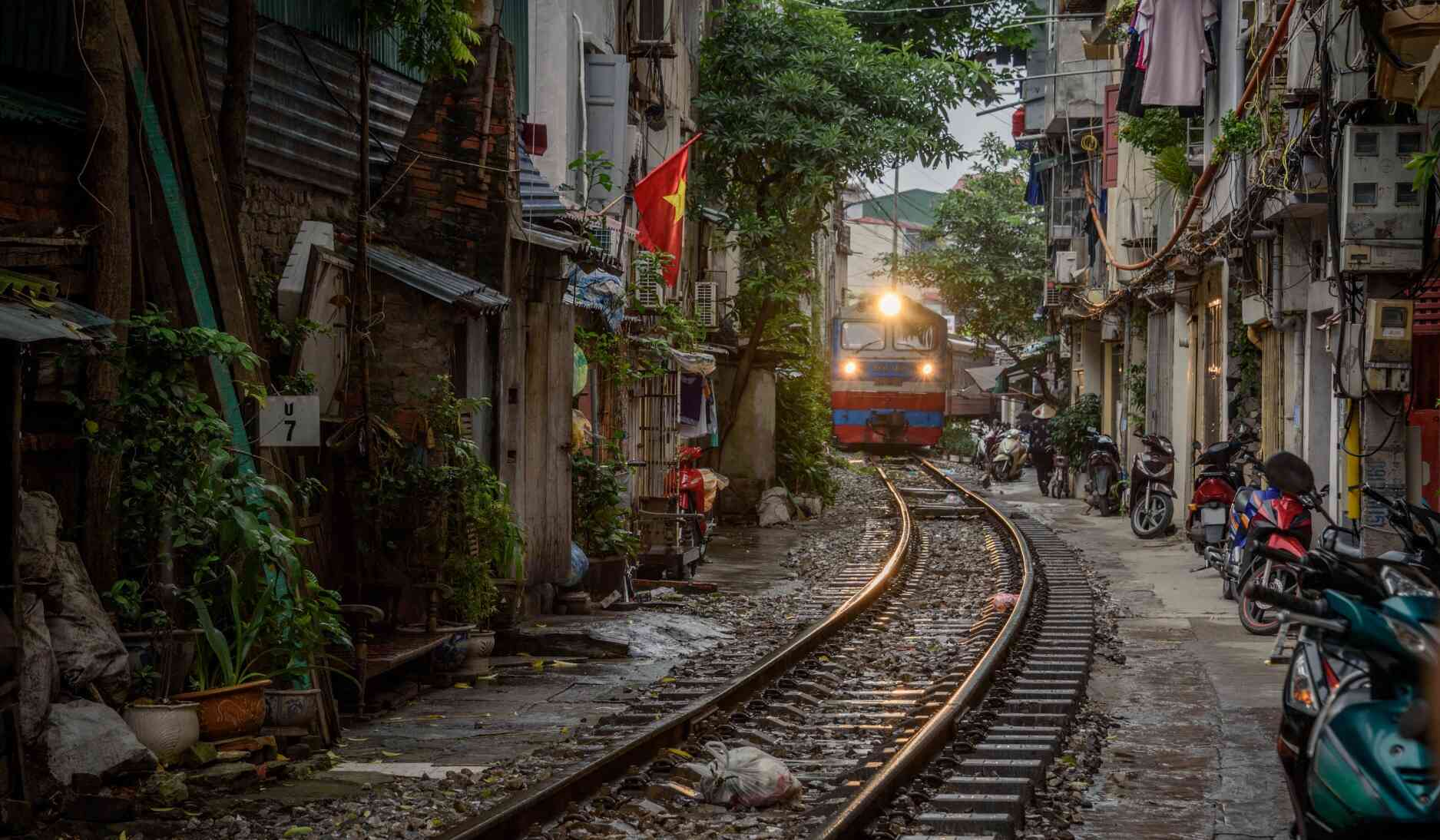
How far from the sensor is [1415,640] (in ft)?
14.1

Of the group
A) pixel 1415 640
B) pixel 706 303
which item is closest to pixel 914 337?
pixel 706 303

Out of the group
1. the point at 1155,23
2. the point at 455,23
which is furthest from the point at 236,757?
the point at 1155,23

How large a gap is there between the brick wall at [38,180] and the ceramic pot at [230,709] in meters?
2.35

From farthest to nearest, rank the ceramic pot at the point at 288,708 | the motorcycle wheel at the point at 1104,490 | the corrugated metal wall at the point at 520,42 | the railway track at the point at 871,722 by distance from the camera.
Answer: the motorcycle wheel at the point at 1104,490 → the corrugated metal wall at the point at 520,42 → the ceramic pot at the point at 288,708 → the railway track at the point at 871,722

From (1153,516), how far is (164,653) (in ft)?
49.1

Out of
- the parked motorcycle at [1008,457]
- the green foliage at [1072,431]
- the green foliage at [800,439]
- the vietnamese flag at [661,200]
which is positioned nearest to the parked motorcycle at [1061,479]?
the green foliage at [1072,431]

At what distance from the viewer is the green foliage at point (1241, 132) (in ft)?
50.6

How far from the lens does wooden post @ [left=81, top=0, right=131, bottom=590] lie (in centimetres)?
751

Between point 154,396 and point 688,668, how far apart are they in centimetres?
442

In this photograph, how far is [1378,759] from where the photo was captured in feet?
14.4

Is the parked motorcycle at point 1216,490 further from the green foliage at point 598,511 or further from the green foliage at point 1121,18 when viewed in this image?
the green foliage at point 1121,18

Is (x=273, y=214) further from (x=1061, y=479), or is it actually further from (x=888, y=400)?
(x=888, y=400)

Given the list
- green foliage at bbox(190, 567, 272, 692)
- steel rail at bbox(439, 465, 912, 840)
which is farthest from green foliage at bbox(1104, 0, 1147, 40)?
green foliage at bbox(190, 567, 272, 692)

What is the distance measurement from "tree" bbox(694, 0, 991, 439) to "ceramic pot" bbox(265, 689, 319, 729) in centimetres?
1626
